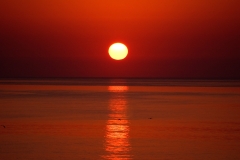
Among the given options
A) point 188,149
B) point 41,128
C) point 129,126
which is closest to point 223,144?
point 188,149

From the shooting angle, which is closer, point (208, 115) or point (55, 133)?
point (55, 133)

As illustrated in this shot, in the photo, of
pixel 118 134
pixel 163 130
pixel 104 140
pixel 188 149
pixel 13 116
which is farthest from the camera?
pixel 13 116

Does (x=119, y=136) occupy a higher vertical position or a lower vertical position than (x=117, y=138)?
higher

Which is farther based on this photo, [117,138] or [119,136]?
[119,136]

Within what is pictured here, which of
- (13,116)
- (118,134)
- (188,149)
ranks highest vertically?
(13,116)

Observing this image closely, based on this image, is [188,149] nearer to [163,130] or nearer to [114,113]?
[163,130]

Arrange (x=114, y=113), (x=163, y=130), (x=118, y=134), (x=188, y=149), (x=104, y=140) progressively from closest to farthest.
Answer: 1. (x=188, y=149)
2. (x=104, y=140)
3. (x=118, y=134)
4. (x=163, y=130)
5. (x=114, y=113)

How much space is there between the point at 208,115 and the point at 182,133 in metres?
6.00

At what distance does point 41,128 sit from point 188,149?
5.23m

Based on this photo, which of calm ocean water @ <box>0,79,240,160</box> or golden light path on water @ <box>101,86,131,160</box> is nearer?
golden light path on water @ <box>101,86,131,160</box>

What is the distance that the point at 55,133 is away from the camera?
1448cm

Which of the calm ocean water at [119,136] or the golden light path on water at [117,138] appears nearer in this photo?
the golden light path on water at [117,138]

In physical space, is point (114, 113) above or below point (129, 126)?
above

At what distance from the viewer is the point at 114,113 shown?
2144 centimetres
